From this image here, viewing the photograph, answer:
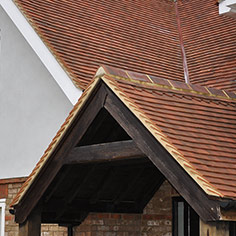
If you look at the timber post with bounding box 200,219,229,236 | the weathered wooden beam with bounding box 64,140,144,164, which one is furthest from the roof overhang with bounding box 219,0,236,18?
the timber post with bounding box 200,219,229,236

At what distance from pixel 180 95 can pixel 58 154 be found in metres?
1.65

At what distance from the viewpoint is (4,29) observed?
1161 cm

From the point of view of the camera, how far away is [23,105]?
10.9 meters

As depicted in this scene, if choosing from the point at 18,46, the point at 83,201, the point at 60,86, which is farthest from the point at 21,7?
the point at 83,201

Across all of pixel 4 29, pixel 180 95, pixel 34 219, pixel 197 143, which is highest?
pixel 4 29

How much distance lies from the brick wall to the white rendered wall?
107cm

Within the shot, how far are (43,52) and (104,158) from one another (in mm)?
Answer: 3363

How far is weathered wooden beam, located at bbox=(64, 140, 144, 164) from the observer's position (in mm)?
7121

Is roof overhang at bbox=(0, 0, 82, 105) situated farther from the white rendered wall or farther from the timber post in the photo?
the timber post

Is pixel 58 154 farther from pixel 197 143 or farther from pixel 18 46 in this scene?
pixel 18 46

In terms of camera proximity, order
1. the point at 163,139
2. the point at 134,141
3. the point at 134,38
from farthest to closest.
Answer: the point at 134,38, the point at 134,141, the point at 163,139

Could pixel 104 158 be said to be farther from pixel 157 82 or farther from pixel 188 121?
pixel 157 82

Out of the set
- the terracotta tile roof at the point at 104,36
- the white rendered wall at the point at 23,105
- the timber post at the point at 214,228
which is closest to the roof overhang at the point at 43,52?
the terracotta tile roof at the point at 104,36

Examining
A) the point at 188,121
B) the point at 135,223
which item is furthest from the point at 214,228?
the point at 135,223
